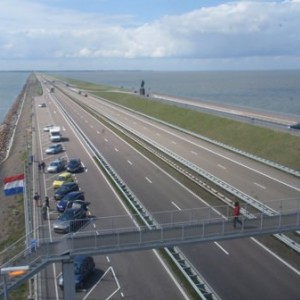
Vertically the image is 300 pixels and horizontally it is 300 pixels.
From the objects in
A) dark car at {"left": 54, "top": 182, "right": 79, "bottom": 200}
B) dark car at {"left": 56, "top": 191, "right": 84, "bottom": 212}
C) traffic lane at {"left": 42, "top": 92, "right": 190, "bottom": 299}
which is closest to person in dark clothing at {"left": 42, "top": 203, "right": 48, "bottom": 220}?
dark car at {"left": 56, "top": 191, "right": 84, "bottom": 212}

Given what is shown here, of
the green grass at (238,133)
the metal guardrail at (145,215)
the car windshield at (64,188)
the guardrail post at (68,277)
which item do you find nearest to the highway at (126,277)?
the metal guardrail at (145,215)

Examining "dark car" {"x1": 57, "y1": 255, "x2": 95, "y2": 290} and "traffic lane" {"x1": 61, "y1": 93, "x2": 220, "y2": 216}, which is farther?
"traffic lane" {"x1": 61, "y1": 93, "x2": 220, "y2": 216}

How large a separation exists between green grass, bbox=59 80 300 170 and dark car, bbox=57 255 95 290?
27354 millimetres

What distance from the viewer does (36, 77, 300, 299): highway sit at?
78.3 feet

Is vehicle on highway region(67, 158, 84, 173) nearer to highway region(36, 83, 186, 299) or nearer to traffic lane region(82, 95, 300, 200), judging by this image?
traffic lane region(82, 95, 300, 200)

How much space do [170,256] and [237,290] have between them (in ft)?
15.9

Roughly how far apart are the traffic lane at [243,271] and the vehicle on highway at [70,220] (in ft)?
22.0

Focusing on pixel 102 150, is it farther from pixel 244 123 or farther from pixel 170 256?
pixel 170 256

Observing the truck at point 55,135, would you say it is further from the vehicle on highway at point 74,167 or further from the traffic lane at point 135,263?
the traffic lane at point 135,263

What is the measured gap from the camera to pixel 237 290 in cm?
2352

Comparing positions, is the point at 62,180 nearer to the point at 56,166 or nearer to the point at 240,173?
the point at 56,166

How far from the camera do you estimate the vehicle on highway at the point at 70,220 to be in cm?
2503

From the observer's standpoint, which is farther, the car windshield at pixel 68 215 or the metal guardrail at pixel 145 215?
the car windshield at pixel 68 215

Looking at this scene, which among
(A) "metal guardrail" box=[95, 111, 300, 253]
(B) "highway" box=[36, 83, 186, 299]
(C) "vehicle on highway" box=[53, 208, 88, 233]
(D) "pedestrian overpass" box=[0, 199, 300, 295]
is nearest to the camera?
(D) "pedestrian overpass" box=[0, 199, 300, 295]
